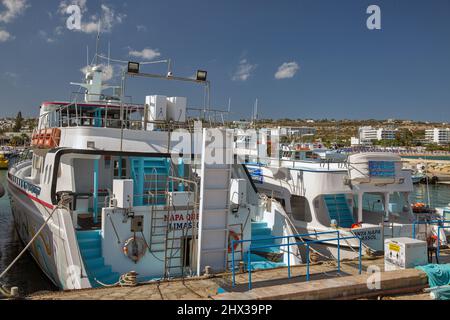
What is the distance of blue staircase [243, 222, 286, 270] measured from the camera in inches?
423

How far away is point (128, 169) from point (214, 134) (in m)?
4.91

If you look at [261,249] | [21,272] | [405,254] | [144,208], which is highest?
[144,208]

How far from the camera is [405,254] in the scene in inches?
331

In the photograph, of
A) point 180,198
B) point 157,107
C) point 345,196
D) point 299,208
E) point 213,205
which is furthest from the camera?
point 345,196

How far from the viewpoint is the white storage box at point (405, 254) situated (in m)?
8.44

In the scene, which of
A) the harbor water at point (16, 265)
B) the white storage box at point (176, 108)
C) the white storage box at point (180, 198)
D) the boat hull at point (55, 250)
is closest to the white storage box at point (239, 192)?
the white storage box at point (180, 198)

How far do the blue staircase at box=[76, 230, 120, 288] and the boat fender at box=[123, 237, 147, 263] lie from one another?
0.53 meters

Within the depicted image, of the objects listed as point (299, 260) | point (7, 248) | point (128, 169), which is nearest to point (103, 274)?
point (128, 169)

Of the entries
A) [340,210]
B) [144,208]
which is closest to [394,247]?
[144,208]

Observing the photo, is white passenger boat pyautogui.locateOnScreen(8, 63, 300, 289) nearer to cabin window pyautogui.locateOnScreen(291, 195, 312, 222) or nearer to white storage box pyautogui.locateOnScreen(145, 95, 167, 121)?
white storage box pyautogui.locateOnScreen(145, 95, 167, 121)

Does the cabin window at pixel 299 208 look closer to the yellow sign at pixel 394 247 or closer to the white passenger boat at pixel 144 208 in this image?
the white passenger boat at pixel 144 208

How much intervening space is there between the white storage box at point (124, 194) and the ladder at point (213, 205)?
2.08 m

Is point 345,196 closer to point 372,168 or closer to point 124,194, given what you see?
point 372,168

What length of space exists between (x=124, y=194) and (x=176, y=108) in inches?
173
